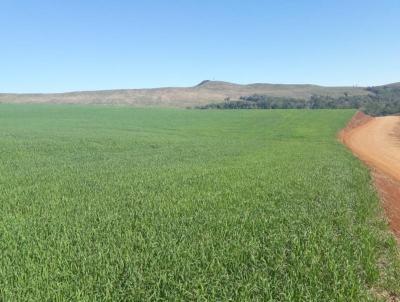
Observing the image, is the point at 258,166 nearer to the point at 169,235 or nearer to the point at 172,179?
the point at 172,179

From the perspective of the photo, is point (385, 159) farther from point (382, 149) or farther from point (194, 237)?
point (194, 237)

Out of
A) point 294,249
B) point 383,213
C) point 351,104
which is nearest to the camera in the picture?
point 294,249

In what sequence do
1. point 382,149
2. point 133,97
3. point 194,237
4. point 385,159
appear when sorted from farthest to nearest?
point 133,97 < point 382,149 < point 385,159 < point 194,237

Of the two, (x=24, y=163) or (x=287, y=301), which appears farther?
(x=24, y=163)

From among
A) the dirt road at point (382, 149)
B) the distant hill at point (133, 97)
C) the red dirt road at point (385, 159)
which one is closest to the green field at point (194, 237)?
the red dirt road at point (385, 159)

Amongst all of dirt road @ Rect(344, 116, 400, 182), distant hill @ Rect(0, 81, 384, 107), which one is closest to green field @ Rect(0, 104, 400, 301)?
dirt road @ Rect(344, 116, 400, 182)

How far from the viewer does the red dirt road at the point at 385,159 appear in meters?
15.5

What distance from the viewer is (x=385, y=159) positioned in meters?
31.3

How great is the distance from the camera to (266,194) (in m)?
14.1

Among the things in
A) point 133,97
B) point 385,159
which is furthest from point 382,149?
point 133,97

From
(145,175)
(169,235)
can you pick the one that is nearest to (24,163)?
(145,175)

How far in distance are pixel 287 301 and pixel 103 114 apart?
282 ft

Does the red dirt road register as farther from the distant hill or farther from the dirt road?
the distant hill

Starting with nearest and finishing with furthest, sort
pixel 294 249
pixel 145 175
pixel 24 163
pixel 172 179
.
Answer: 1. pixel 294 249
2. pixel 172 179
3. pixel 145 175
4. pixel 24 163
